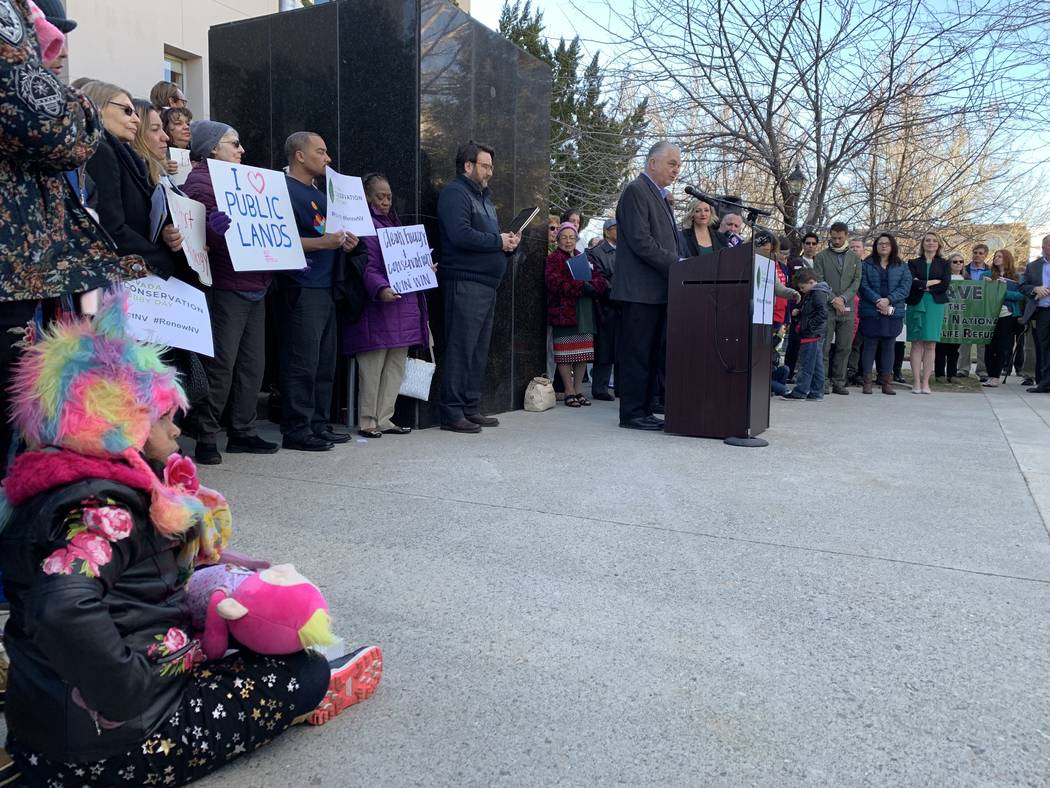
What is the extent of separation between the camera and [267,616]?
75.5 inches

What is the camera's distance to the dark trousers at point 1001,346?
1234cm

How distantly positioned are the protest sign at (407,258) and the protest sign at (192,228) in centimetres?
143

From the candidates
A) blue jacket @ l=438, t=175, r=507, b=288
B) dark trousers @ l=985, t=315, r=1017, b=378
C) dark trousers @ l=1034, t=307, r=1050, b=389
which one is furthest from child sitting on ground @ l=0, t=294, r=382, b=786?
dark trousers @ l=985, t=315, r=1017, b=378

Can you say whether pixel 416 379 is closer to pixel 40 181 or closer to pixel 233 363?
pixel 233 363

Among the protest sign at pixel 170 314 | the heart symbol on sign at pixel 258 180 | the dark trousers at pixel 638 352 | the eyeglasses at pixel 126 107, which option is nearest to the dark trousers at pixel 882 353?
the dark trousers at pixel 638 352

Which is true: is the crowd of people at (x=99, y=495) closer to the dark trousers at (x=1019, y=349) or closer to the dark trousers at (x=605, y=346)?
the dark trousers at (x=605, y=346)

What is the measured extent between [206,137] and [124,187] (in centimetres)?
163

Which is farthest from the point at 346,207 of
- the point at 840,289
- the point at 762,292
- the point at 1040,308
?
the point at 1040,308

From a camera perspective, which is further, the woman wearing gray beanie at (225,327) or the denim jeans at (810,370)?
the denim jeans at (810,370)

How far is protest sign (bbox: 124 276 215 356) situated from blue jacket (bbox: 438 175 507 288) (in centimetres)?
227

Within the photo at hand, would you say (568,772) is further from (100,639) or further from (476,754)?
(100,639)

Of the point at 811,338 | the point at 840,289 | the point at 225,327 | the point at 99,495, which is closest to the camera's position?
the point at 99,495

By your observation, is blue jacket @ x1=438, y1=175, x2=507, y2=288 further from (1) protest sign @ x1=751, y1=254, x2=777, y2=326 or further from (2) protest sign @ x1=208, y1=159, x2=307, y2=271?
(1) protest sign @ x1=751, y1=254, x2=777, y2=326

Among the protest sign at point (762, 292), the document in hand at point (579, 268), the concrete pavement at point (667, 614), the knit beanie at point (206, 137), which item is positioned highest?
the knit beanie at point (206, 137)
